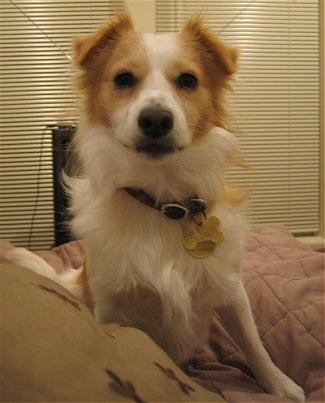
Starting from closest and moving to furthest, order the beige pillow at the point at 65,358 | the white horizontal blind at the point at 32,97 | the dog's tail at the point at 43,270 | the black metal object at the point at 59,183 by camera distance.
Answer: the beige pillow at the point at 65,358
the dog's tail at the point at 43,270
the black metal object at the point at 59,183
the white horizontal blind at the point at 32,97

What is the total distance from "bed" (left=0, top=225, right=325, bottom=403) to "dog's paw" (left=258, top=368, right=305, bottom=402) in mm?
20

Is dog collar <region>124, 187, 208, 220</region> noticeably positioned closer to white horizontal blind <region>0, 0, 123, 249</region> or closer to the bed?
the bed

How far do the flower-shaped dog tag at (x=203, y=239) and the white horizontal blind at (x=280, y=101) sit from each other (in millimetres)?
1646

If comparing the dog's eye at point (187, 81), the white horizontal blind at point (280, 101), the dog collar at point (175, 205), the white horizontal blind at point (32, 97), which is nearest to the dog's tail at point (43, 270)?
the dog collar at point (175, 205)

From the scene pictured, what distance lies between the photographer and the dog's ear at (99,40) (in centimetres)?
110

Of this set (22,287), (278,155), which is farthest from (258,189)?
(22,287)

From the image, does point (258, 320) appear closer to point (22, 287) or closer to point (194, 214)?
point (194, 214)

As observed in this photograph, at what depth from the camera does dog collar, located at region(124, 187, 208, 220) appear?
101cm

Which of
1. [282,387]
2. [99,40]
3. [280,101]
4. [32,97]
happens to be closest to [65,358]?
[282,387]

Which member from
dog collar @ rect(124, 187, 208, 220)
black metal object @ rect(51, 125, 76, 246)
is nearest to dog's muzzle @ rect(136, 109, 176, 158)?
dog collar @ rect(124, 187, 208, 220)

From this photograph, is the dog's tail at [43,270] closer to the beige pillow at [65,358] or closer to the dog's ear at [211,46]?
the beige pillow at [65,358]

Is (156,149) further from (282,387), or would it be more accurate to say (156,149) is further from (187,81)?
(282,387)

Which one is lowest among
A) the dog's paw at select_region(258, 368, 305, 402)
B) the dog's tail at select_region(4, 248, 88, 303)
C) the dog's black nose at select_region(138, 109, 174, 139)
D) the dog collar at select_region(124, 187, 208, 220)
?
the dog's paw at select_region(258, 368, 305, 402)

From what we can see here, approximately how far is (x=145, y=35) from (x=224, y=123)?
28cm
